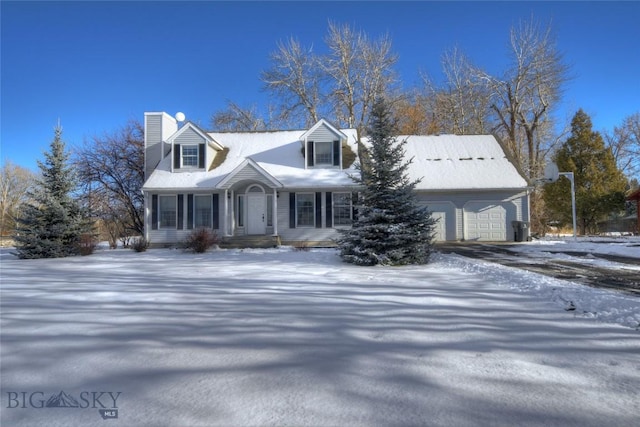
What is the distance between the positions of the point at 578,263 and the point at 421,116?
23.5 m

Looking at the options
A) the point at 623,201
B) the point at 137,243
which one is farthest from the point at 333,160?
the point at 623,201

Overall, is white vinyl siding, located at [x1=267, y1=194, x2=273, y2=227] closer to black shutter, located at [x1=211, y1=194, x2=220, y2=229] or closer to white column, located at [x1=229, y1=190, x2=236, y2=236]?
white column, located at [x1=229, y1=190, x2=236, y2=236]

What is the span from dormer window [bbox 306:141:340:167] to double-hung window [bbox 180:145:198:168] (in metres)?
5.46

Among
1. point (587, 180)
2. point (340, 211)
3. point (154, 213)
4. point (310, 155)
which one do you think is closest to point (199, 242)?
point (154, 213)

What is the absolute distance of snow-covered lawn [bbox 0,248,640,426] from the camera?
2.73m

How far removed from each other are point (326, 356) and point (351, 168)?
15.2 metres

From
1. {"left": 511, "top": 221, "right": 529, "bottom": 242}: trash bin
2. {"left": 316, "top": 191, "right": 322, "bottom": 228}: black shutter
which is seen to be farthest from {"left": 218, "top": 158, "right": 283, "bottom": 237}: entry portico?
{"left": 511, "top": 221, "right": 529, "bottom": 242}: trash bin

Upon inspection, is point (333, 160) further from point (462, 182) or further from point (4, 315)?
point (4, 315)

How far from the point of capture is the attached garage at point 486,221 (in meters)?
19.0

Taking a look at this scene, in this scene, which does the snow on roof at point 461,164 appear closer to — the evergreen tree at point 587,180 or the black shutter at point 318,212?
the black shutter at point 318,212

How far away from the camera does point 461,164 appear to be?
20.2 m

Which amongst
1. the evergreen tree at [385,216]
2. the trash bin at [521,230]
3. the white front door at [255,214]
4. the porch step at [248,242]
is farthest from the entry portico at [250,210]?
the trash bin at [521,230]

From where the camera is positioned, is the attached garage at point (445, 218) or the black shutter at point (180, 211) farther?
the attached garage at point (445, 218)

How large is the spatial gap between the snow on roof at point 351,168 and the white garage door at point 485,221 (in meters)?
1.12
